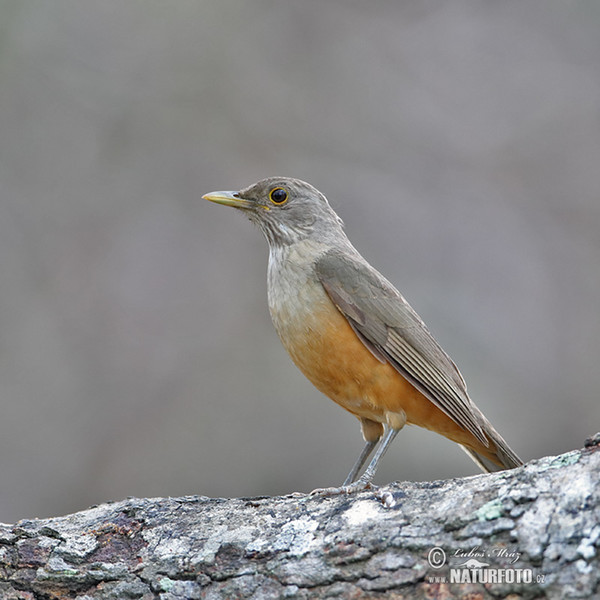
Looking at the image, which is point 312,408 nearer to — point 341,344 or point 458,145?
point 341,344

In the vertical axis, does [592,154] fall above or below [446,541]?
above

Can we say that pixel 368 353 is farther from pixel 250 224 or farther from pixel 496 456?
pixel 250 224

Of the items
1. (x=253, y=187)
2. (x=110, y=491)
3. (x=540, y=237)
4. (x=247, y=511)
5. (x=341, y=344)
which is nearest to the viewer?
(x=247, y=511)

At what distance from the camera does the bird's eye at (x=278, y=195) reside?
6113 mm

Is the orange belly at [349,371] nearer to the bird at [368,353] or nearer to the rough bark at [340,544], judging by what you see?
the bird at [368,353]

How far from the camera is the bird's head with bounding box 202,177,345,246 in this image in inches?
236

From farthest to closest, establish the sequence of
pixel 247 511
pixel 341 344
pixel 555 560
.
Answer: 1. pixel 341 344
2. pixel 247 511
3. pixel 555 560

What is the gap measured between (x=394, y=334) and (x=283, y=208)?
54.0 inches

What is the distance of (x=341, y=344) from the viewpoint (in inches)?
203

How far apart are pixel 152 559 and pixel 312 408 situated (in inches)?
192

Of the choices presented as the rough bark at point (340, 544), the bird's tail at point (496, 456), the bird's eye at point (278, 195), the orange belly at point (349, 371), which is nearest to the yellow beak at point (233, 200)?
the bird's eye at point (278, 195)

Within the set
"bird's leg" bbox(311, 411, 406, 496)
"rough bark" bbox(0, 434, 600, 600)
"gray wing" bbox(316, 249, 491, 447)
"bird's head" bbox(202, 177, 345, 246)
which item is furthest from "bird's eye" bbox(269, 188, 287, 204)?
"rough bark" bbox(0, 434, 600, 600)

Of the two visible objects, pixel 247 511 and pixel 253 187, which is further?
pixel 253 187

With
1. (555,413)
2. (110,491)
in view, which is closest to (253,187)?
(110,491)
